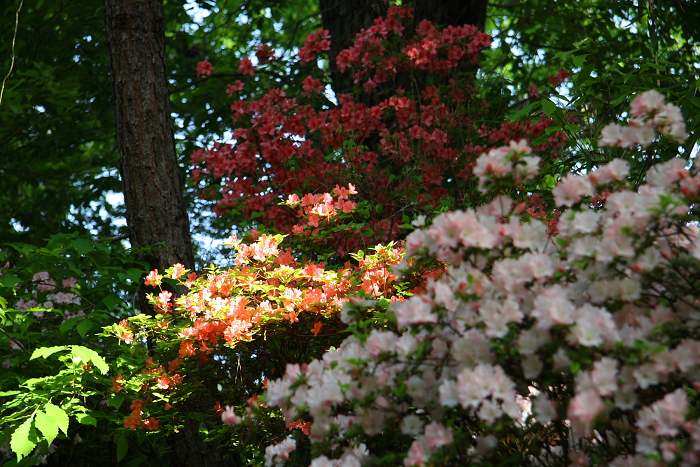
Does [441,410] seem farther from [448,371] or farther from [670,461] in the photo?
[670,461]

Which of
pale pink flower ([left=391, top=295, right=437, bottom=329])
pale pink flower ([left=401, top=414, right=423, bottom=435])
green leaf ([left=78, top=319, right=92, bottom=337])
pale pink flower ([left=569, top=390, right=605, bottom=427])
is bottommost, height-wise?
pale pink flower ([left=569, top=390, right=605, bottom=427])

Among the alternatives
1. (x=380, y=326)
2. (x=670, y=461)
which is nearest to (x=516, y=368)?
(x=670, y=461)

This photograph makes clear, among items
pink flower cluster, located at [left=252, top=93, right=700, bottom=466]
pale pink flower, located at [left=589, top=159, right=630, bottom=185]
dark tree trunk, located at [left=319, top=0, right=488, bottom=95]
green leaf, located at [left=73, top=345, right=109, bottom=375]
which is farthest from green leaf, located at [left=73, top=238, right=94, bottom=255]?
dark tree trunk, located at [left=319, top=0, right=488, bottom=95]

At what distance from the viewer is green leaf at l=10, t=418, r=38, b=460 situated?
2115 mm

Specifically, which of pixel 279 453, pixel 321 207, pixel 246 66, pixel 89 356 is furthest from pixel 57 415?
pixel 246 66

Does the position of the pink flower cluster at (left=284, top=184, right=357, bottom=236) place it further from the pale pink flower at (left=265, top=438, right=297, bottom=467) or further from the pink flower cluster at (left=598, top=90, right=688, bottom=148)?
the pink flower cluster at (left=598, top=90, right=688, bottom=148)

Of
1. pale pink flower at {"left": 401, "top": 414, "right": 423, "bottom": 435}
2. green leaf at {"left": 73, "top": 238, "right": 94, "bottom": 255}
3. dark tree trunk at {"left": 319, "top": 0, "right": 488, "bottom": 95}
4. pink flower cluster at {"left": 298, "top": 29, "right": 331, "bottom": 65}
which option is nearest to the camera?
pale pink flower at {"left": 401, "top": 414, "right": 423, "bottom": 435}

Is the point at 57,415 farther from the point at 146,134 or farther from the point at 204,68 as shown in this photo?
the point at 204,68

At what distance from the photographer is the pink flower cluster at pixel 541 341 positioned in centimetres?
113

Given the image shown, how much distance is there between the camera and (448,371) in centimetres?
132

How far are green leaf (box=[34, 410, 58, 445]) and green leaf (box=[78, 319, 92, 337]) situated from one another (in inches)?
13.7

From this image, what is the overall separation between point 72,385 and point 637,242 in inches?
89.9

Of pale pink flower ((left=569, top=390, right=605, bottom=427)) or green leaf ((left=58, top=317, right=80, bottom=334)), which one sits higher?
green leaf ((left=58, top=317, right=80, bottom=334))

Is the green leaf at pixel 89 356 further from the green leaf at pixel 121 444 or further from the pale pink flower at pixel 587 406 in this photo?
the pale pink flower at pixel 587 406
